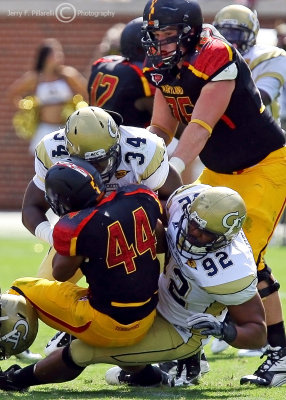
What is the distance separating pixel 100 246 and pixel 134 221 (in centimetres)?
19

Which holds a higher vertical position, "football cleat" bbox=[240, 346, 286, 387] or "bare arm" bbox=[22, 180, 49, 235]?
"bare arm" bbox=[22, 180, 49, 235]

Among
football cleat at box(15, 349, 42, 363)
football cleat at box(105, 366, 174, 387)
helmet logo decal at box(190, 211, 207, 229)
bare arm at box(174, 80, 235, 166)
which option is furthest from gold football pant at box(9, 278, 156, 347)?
football cleat at box(15, 349, 42, 363)

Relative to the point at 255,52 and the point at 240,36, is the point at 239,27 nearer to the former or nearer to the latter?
the point at 240,36

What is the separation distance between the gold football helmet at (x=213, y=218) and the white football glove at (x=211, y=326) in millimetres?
290

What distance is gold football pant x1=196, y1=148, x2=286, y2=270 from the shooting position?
518cm

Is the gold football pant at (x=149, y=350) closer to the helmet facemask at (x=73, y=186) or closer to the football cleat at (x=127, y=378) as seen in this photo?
the football cleat at (x=127, y=378)

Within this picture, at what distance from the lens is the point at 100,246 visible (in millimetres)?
4488

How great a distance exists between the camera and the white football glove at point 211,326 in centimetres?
448

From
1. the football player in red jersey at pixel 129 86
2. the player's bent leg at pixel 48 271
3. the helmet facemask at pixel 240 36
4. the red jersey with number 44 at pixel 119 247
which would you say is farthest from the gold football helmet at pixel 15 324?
the helmet facemask at pixel 240 36

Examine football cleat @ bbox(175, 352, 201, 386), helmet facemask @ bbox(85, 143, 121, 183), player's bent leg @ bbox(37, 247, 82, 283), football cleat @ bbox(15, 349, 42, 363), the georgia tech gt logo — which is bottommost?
football cleat @ bbox(15, 349, 42, 363)

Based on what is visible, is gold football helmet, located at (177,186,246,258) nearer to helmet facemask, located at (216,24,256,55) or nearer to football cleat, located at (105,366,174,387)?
football cleat, located at (105,366,174,387)

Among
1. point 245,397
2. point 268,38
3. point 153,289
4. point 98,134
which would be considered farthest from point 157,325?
point 268,38

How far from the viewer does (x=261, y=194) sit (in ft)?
17.2

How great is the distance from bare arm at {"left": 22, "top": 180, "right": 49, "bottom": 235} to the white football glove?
1054 mm
